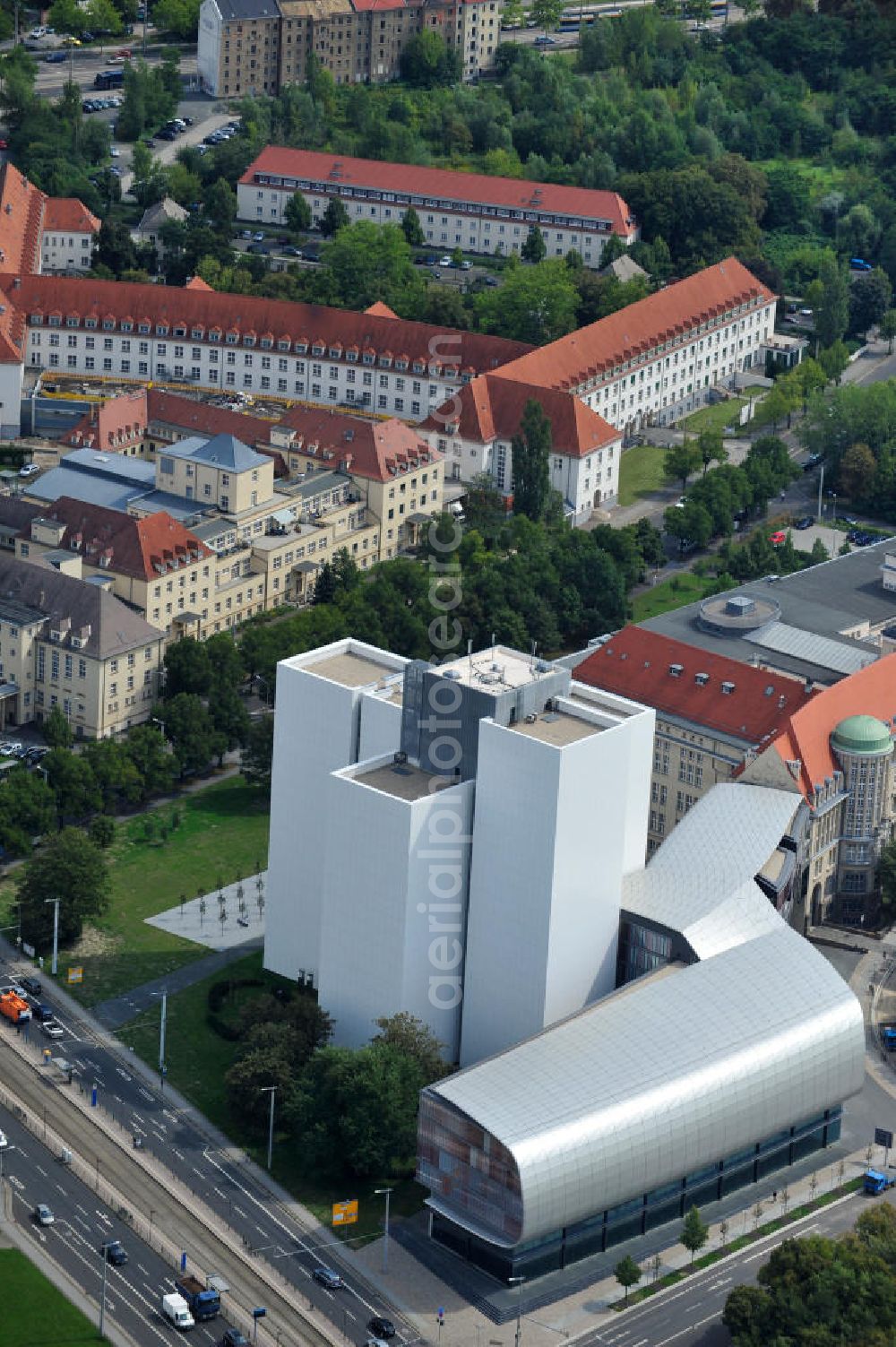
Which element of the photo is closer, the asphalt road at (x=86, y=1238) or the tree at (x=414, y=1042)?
the asphalt road at (x=86, y=1238)

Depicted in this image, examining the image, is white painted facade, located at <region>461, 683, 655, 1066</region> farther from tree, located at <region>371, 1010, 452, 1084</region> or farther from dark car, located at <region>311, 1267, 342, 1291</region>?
dark car, located at <region>311, 1267, 342, 1291</region>

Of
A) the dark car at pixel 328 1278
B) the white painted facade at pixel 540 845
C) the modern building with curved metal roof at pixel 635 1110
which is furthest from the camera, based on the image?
the white painted facade at pixel 540 845

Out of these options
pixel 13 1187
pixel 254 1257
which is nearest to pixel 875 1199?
pixel 254 1257

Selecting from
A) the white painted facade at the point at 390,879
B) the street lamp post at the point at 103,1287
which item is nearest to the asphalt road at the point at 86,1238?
the street lamp post at the point at 103,1287

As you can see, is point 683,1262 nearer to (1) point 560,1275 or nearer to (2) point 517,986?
(1) point 560,1275

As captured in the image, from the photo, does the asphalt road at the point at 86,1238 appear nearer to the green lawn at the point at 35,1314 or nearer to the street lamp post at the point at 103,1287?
the street lamp post at the point at 103,1287

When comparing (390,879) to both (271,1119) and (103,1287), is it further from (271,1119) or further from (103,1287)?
(103,1287)
